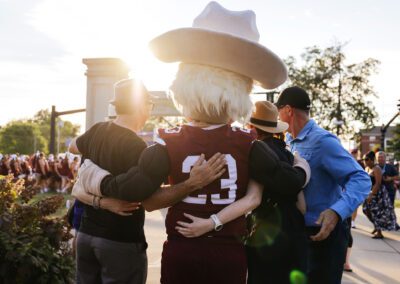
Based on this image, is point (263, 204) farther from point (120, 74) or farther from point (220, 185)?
point (120, 74)

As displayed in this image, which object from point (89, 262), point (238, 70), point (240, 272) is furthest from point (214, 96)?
point (89, 262)

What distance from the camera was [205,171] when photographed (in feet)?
6.22

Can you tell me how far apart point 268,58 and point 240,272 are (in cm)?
96

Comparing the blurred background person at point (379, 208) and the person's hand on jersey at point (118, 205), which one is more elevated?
the person's hand on jersey at point (118, 205)

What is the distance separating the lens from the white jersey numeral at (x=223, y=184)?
1959 mm

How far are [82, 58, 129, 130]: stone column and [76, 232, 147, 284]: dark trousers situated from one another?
6.88 metres

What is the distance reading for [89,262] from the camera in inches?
105

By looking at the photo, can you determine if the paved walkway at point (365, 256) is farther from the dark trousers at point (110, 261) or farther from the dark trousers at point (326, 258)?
the dark trousers at point (326, 258)

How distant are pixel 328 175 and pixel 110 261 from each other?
4.63 ft

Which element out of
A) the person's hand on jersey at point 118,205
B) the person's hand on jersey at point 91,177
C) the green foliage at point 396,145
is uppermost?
the person's hand on jersey at point 91,177

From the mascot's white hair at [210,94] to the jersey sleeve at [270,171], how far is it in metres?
0.19

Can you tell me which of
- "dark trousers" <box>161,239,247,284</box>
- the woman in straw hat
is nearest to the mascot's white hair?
the woman in straw hat

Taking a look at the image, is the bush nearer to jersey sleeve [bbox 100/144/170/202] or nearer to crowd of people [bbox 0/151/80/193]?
jersey sleeve [bbox 100/144/170/202]

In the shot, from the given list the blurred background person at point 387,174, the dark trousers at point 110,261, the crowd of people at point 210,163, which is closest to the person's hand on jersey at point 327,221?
the crowd of people at point 210,163
